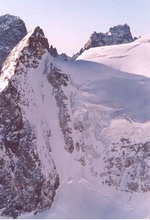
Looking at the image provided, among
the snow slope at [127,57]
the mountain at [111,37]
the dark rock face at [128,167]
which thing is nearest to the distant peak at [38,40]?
the snow slope at [127,57]

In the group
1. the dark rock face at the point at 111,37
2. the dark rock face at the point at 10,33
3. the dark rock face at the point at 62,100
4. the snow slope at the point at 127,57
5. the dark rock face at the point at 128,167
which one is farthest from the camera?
the dark rock face at the point at 10,33

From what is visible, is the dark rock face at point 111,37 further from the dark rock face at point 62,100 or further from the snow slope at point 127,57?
the dark rock face at point 62,100

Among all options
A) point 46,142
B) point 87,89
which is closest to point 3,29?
point 87,89

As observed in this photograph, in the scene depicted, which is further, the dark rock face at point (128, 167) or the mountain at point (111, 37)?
the mountain at point (111, 37)

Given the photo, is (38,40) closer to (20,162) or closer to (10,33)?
(20,162)

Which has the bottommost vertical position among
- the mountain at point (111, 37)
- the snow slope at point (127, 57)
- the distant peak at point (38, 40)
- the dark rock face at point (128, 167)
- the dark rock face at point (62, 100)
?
the dark rock face at point (128, 167)
